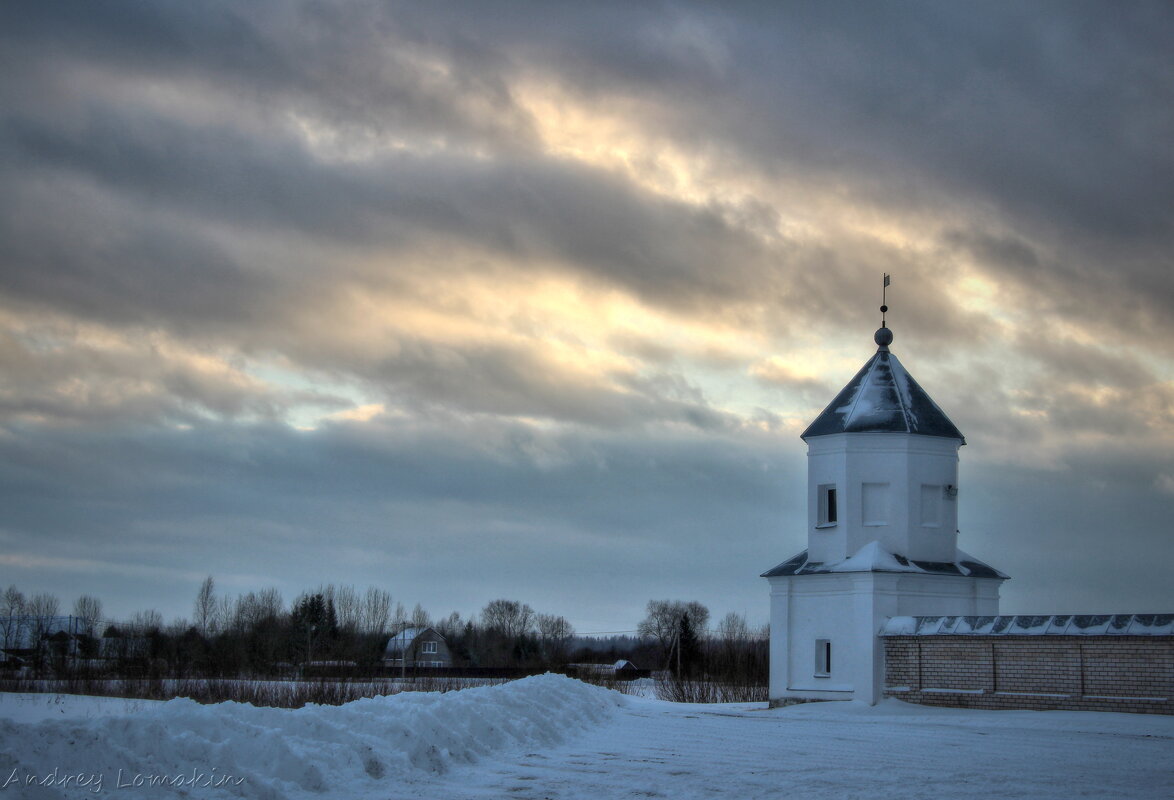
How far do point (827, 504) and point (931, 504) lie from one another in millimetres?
2851

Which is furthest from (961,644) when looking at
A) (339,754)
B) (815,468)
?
(339,754)

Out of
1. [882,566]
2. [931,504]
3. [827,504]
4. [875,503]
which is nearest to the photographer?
[882,566]

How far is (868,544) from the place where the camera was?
103 ft

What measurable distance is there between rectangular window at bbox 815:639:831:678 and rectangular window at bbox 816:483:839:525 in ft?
11.2

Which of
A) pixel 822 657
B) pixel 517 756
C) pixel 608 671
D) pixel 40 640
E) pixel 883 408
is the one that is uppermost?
pixel 883 408

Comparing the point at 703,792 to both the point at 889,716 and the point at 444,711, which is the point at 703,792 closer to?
the point at 444,711

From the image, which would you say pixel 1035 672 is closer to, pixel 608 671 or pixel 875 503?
pixel 875 503

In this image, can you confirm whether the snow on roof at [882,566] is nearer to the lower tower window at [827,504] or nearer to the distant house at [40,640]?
the lower tower window at [827,504]

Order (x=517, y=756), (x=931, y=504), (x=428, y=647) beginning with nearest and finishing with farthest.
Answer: (x=517, y=756)
(x=931, y=504)
(x=428, y=647)

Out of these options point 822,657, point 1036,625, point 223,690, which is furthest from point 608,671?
point 1036,625

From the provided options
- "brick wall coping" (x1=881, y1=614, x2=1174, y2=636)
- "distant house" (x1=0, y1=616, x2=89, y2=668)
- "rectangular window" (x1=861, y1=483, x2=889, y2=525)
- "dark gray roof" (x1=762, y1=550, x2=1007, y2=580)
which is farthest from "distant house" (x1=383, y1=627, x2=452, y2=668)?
"brick wall coping" (x1=881, y1=614, x2=1174, y2=636)

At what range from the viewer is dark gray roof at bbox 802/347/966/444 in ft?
106

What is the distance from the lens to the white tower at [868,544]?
30.2 metres

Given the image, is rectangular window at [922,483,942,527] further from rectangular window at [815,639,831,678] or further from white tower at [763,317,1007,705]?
rectangular window at [815,639,831,678]
